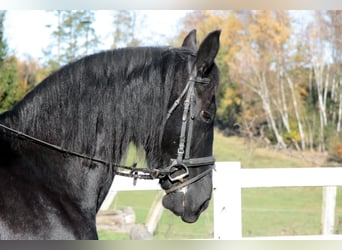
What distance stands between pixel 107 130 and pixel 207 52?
0.79 metres

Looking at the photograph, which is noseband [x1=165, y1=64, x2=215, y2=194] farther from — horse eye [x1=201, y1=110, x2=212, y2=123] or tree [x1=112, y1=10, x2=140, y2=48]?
tree [x1=112, y1=10, x2=140, y2=48]

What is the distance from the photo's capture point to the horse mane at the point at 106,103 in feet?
9.54

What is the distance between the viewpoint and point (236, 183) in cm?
525

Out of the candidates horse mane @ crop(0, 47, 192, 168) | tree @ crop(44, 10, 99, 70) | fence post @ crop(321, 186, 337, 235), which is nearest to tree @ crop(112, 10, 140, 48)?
tree @ crop(44, 10, 99, 70)

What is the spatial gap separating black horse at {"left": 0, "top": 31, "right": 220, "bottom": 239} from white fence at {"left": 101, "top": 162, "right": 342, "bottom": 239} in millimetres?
2035

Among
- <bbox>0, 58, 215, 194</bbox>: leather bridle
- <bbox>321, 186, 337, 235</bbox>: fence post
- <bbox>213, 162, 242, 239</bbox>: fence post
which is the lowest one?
<bbox>321, 186, 337, 235</bbox>: fence post

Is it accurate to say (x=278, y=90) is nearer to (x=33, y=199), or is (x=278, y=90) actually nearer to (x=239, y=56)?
(x=239, y=56)

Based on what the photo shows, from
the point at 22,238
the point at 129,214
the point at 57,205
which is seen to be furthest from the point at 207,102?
the point at 129,214

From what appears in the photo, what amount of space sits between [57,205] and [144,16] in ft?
52.8

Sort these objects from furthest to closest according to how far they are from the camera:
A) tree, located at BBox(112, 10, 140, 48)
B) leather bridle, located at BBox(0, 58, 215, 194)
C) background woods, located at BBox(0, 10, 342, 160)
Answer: background woods, located at BBox(0, 10, 342, 160), tree, located at BBox(112, 10, 140, 48), leather bridle, located at BBox(0, 58, 215, 194)

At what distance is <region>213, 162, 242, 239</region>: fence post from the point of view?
5168 mm

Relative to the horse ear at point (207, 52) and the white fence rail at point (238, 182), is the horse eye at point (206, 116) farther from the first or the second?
the white fence rail at point (238, 182)

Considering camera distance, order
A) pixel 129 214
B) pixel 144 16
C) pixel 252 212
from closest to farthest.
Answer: pixel 129 214 → pixel 252 212 → pixel 144 16

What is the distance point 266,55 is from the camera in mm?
23281
